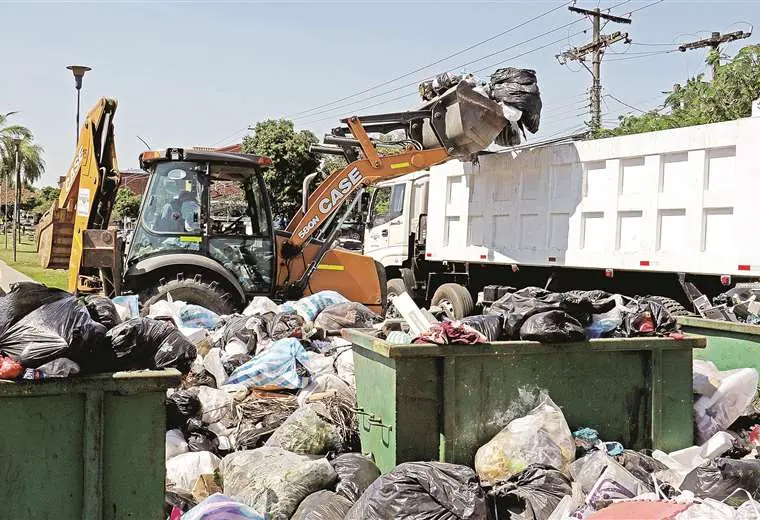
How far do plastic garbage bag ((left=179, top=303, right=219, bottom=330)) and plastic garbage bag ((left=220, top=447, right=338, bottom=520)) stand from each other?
336cm

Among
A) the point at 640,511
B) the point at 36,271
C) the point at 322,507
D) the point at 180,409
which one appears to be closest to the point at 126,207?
the point at 36,271

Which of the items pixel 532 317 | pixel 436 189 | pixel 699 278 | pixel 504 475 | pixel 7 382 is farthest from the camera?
pixel 436 189

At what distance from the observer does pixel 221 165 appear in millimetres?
8531

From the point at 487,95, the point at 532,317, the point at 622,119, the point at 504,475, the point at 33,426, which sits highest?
the point at 622,119

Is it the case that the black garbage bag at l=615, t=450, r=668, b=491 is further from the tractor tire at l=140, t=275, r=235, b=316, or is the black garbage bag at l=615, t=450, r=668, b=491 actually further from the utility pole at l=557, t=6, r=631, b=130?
the utility pole at l=557, t=6, r=631, b=130

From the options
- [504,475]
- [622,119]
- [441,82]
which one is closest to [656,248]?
[441,82]

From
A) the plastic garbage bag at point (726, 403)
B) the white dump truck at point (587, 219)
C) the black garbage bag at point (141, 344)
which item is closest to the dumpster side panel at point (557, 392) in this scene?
the plastic garbage bag at point (726, 403)

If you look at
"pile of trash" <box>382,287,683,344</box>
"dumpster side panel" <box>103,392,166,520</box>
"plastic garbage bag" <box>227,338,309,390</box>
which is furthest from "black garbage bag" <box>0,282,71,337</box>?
"plastic garbage bag" <box>227,338,309,390</box>

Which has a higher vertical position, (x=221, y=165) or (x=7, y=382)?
(x=221, y=165)

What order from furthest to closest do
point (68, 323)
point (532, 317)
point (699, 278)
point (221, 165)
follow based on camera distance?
point (221, 165)
point (699, 278)
point (532, 317)
point (68, 323)

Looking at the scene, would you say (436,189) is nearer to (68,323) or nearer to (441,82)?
(441,82)

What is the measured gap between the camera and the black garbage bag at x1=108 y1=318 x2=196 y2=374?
3232 millimetres

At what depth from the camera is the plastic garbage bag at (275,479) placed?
12.2 feet

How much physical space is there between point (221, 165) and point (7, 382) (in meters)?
5.93
